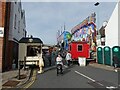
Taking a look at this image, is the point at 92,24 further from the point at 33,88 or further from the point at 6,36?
the point at 33,88

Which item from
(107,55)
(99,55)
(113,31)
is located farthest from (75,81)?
(113,31)

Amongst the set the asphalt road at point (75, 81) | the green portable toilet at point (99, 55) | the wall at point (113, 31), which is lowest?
the asphalt road at point (75, 81)

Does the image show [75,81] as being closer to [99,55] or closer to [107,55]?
[107,55]

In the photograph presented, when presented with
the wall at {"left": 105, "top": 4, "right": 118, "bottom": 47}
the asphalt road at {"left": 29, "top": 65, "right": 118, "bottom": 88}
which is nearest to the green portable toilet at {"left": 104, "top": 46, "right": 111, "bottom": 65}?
the wall at {"left": 105, "top": 4, "right": 118, "bottom": 47}

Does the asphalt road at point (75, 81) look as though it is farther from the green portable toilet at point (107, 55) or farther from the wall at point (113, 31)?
the wall at point (113, 31)

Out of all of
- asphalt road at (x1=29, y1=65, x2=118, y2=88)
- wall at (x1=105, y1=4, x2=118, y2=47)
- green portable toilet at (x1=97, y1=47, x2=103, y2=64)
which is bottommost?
asphalt road at (x1=29, y1=65, x2=118, y2=88)

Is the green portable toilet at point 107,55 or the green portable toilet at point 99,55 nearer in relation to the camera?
the green portable toilet at point 107,55

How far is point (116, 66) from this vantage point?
2577 cm

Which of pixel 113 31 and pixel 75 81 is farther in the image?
pixel 113 31

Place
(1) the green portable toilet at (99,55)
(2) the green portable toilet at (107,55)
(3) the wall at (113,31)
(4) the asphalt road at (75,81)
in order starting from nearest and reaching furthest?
(4) the asphalt road at (75,81) → (2) the green portable toilet at (107,55) → (1) the green portable toilet at (99,55) → (3) the wall at (113,31)

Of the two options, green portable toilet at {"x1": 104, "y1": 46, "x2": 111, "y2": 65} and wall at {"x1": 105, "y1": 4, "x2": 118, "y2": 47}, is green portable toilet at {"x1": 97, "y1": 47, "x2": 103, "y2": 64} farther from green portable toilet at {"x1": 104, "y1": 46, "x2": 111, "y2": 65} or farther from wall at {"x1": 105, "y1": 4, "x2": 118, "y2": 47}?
wall at {"x1": 105, "y1": 4, "x2": 118, "y2": 47}

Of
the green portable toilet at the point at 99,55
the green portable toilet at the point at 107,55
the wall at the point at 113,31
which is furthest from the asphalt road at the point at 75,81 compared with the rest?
the wall at the point at 113,31

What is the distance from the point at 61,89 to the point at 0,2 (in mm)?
12287

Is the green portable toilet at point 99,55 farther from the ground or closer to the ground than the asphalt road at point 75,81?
farther from the ground
